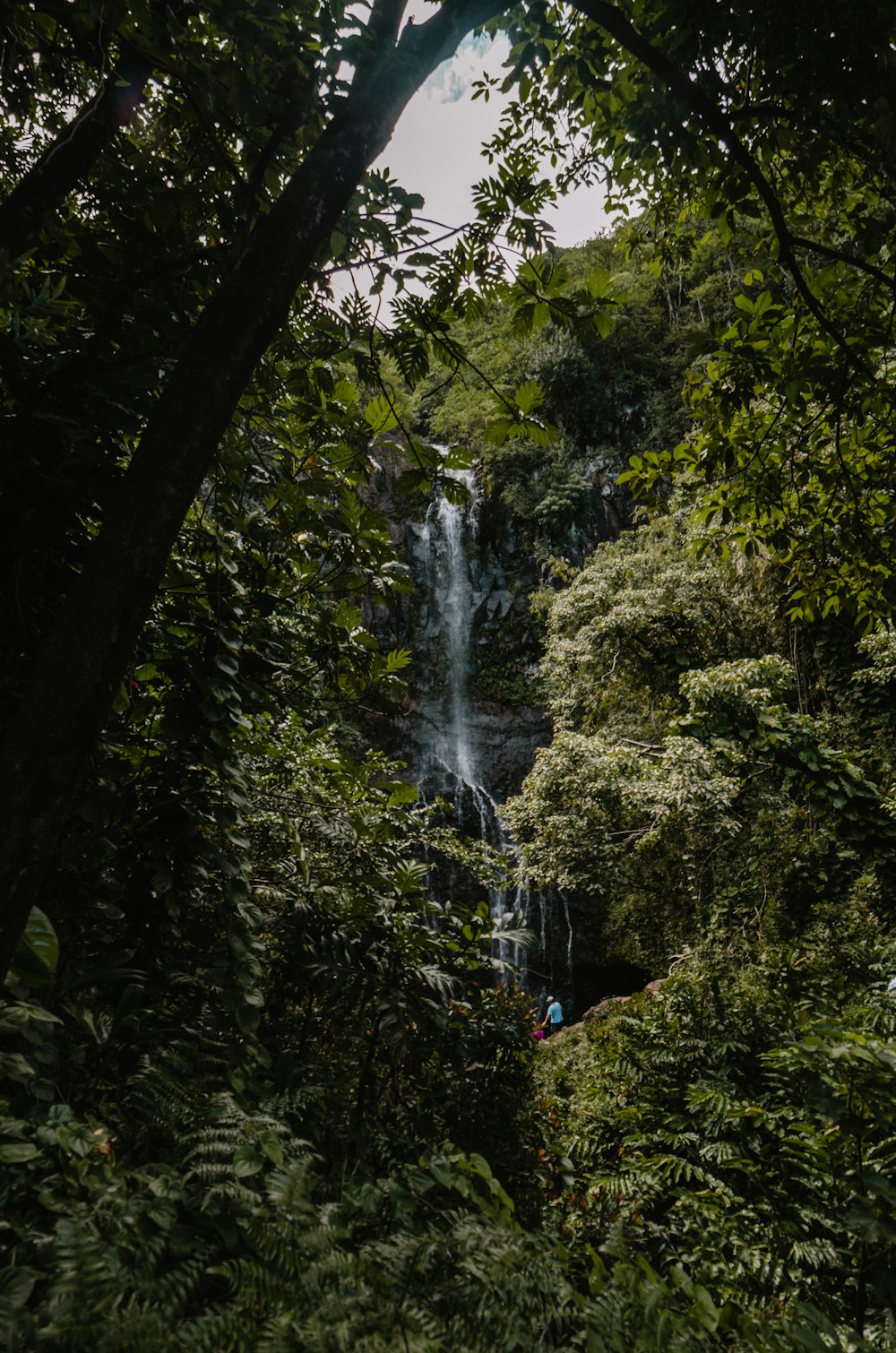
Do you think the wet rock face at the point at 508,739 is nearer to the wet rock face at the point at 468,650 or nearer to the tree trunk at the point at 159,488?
the wet rock face at the point at 468,650

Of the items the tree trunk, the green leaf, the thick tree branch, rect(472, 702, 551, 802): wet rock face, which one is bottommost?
the green leaf

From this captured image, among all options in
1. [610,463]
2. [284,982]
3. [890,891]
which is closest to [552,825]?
[890,891]

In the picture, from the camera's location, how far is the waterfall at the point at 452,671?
46.0 ft

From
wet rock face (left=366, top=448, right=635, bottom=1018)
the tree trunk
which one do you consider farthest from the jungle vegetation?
wet rock face (left=366, top=448, right=635, bottom=1018)

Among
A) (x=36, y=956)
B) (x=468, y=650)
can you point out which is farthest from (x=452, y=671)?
(x=36, y=956)

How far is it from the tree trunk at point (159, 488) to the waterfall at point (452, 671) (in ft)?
40.0

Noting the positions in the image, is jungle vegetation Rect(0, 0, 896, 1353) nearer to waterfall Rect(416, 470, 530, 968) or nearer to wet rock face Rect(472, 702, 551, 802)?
waterfall Rect(416, 470, 530, 968)

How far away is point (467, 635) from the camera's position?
54.1ft

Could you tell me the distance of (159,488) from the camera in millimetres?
1193

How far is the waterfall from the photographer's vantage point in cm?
1402

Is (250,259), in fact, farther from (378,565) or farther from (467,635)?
(467,635)

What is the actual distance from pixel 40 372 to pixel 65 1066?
1831 mm

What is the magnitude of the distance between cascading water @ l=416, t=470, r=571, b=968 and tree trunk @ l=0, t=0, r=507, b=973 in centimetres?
1214

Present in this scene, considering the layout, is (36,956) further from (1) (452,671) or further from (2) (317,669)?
(1) (452,671)
